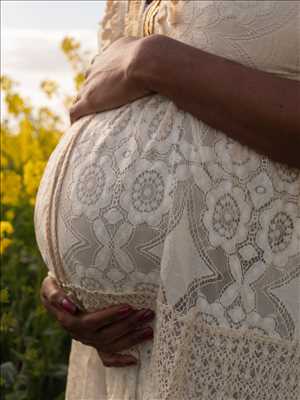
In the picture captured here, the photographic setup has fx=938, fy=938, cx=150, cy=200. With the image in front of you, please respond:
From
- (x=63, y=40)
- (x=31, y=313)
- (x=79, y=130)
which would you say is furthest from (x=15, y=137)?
(x=79, y=130)

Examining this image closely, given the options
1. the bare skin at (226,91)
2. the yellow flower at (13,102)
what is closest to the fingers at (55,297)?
the bare skin at (226,91)

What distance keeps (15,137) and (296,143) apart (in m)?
3.25

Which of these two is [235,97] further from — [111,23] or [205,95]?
[111,23]

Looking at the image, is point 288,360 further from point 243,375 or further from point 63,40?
point 63,40

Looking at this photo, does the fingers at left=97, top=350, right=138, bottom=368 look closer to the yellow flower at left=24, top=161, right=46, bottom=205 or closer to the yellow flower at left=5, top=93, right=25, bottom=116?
the yellow flower at left=24, top=161, right=46, bottom=205

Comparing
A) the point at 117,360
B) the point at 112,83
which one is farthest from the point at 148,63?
the point at 117,360

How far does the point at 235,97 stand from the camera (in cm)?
163

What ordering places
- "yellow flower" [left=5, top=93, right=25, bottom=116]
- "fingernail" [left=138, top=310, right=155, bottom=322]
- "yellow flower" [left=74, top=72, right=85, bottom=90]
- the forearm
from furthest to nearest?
"yellow flower" [left=74, top=72, right=85, bottom=90] < "yellow flower" [left=5, top=93, right=25, bottom=116] < "fingernail" [left=138, top=310, right=155, bottom=322] < the forearm

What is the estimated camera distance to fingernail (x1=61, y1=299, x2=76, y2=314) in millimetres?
1883

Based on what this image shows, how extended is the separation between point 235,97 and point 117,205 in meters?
0.29

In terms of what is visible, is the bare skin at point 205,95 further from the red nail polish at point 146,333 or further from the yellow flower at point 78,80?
the yellow flower at point 78,80

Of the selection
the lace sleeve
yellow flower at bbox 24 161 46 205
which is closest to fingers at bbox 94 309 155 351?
the lace sleeve

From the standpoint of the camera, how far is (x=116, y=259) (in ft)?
5.59

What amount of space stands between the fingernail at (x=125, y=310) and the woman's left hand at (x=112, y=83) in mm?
392
